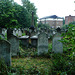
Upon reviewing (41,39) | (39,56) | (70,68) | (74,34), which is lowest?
(39,56)

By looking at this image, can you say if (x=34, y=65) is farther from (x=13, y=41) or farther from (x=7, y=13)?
(x=7, y=13)

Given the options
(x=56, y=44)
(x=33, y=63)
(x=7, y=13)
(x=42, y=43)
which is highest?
(x=7, y=13)

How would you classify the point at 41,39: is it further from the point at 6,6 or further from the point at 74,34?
the point at 6,6

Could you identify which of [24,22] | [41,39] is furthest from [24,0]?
[41,39]

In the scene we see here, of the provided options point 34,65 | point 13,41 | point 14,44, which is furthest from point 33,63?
point 13,41

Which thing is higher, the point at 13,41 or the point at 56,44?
the point at 13,41

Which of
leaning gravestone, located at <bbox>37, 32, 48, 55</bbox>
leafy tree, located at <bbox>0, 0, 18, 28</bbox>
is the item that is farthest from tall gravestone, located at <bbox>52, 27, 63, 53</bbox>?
leafy tree, located at <bbox>0, 0, 18, 28</bbox>

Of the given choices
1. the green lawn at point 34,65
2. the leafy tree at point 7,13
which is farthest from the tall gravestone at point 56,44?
the leafy tree at point 7,13

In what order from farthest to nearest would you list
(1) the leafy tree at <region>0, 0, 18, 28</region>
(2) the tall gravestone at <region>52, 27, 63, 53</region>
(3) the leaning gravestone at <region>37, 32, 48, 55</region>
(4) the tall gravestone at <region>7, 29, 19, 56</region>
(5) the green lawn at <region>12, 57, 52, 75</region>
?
(1) the leafy tree at <region>0, 0, 18, 28</region>, (2) the tall gravestone at <region>52, 27, 63, 53</region>, (3) the leaning gravestone at <region>37, 32, 48, 55</region>, (4) the tall gravestone at <region>7, 29, 19, 56</region>, (5) the green lawn at <region>12, 57, 52, 75</region>

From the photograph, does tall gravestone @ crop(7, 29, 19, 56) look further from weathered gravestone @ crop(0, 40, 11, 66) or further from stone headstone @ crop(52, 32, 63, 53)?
stone headstone @ crop(52, 32, 63, 53)

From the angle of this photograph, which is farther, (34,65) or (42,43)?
(42,43)

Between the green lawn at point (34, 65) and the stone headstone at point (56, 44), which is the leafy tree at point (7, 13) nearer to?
the stone headstone at point (56, 44)

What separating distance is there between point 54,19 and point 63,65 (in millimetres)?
54326

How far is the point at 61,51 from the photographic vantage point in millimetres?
6719
